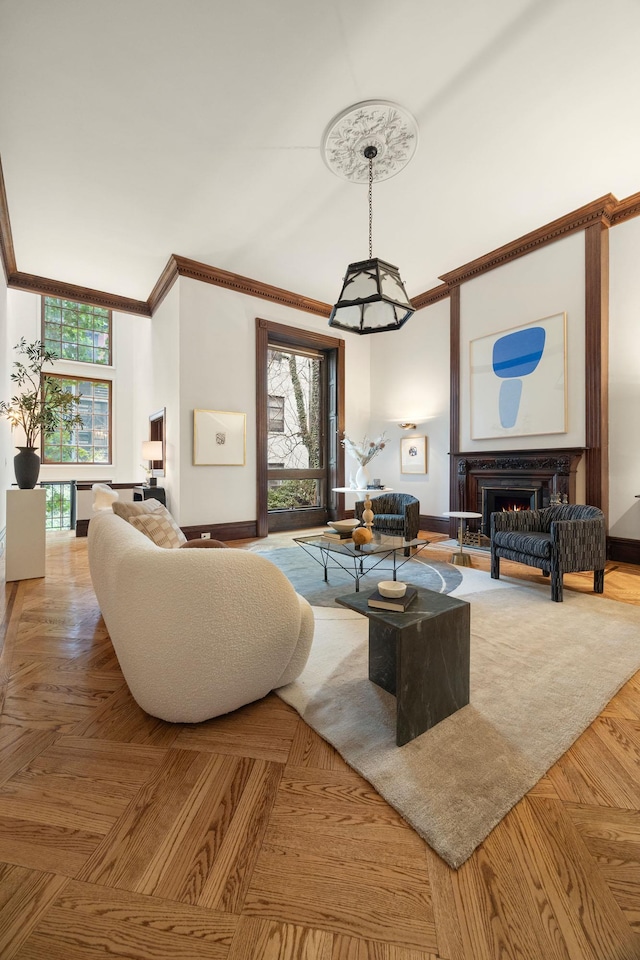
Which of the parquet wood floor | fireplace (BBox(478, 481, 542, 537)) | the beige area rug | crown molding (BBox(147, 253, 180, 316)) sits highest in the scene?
crown molding (BBox(147, 253, 180, 316))

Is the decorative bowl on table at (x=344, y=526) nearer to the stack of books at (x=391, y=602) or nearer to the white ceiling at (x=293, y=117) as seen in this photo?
the stack of books at (x=391, y=602)

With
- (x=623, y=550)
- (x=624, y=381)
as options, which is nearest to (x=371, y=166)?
(x=624, y=381)

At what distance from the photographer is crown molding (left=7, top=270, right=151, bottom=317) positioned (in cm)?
570

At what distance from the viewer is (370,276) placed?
9.79ft

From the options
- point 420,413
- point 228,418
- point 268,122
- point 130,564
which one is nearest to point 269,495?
point 228,418

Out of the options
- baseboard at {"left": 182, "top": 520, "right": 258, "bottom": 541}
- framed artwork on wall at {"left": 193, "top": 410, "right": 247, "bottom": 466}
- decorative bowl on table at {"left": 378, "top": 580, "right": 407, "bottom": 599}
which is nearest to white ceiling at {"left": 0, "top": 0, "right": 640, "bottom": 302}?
framed artwork on wall at {"left": 193, "top": 410, "right": 247, "bottom": 466}

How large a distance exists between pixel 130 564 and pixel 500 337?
5.20 metres

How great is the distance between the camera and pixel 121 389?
840cm

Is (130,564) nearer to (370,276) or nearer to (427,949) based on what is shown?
(427,949)

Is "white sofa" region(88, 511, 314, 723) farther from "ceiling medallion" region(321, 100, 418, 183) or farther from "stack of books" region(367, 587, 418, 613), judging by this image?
"ceiling medallion" region(321, 100, 418, 183)

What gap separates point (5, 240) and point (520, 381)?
6.22 metres

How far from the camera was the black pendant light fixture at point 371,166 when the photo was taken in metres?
3.00

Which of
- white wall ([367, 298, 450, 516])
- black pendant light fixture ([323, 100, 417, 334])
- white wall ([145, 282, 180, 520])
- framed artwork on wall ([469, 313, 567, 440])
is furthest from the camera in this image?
white wall ([367, 298, 450, 516])

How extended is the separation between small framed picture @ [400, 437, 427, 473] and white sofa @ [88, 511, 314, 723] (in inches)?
201
